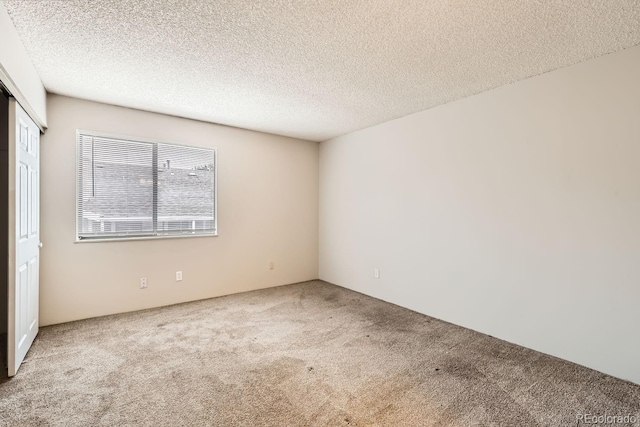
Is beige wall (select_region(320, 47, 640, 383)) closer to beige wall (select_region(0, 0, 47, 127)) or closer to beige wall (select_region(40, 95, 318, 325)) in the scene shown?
beige wall (select_region(40, 95, 318, 325))

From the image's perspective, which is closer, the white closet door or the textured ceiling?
the textured ceiling

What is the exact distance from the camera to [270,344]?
9.26 ft

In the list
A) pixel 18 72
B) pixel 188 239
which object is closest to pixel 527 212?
pixel 188 239

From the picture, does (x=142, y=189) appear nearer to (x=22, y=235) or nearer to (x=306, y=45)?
(x=22, y=235)

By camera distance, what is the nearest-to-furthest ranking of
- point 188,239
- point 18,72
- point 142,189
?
point 18,72, point 142,189, point 188,239

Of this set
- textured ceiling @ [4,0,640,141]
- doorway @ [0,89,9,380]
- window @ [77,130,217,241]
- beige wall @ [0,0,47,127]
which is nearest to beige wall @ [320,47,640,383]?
textured ceiling @ [4,0,640,141]

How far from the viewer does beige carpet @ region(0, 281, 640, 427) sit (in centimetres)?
185

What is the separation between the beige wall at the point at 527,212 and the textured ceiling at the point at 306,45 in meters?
0.31

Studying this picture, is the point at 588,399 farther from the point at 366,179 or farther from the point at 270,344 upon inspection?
the point at 366,179

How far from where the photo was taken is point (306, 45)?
7.47 ft

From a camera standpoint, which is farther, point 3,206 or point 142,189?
point 142,189

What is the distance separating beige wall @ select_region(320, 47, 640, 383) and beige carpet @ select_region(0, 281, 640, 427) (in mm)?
320

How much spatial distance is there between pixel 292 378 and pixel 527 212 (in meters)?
2.52

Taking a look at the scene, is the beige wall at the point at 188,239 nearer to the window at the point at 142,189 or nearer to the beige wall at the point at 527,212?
the window at the point at 142,189
